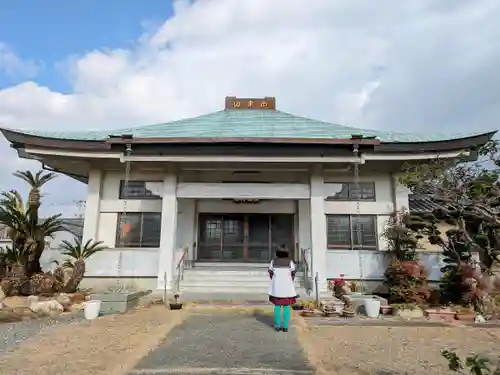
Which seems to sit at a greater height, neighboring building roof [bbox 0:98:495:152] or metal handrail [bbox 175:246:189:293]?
neighboring building roof [bbox 0:98:495:152]

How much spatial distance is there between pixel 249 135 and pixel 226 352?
716 cm

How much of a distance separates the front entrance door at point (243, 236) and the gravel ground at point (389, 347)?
18.9 ft

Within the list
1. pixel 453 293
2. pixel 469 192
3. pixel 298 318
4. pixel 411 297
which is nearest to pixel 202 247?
pixel 298 318

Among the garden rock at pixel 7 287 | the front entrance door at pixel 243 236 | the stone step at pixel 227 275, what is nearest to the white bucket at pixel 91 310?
the garden rock at pixel 7 287

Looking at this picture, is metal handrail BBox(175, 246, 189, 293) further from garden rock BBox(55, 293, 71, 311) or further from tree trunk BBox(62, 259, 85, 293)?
garden rock BBox(55, 293, 71, 311)

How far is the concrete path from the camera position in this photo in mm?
3977

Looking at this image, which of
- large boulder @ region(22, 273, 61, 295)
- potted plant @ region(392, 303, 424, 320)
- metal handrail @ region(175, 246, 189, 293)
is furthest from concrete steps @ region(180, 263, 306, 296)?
large boulder @ region(22, 273, 61, 295)

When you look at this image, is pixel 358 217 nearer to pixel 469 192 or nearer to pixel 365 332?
pixel 469 192

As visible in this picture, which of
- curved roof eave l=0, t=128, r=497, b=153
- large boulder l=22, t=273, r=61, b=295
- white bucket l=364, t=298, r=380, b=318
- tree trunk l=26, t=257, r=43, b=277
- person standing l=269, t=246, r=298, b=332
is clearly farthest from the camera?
curved roof eave l=0, t=128, r=497, b=153

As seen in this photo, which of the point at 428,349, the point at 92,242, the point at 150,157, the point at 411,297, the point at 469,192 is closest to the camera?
the point at 428,349

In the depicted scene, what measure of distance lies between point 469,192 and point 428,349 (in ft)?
10.9

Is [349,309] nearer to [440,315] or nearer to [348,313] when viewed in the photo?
[348,313]

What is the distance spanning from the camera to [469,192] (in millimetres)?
6914

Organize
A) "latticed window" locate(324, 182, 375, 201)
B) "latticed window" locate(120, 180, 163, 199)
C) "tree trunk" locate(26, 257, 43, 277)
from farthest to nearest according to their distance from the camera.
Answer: "latticed window" locate(120, 180, 163, 199) → "latticed window" locate(324, 182, 375, 201) → "tree trunk" locate(26, 257, 43, 277)
